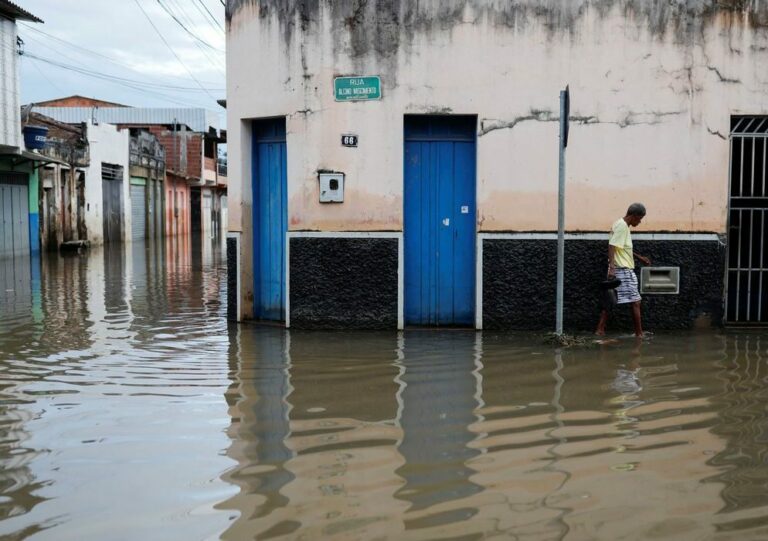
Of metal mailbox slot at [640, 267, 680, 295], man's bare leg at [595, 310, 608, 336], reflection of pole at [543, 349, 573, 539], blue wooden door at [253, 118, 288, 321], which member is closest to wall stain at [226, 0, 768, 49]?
blue wooden door at [253, 118, 288, 321]

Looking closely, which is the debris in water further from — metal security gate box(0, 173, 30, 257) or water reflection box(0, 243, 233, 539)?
metal security gate box(0, 173, 30, 257)

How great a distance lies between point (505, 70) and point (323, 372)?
3.83 metres

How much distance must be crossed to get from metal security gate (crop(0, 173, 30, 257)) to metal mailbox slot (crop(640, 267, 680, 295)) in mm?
18487

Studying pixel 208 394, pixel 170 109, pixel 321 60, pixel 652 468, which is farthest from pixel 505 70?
pixel 170 109

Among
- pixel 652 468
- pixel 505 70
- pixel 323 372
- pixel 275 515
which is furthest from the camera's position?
pixel 505 70

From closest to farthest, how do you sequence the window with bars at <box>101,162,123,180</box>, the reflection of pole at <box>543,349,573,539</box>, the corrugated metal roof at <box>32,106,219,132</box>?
the reflection of pole at <box>543,349,573,539</box> < the window with bars at <box>101,162,123,180</box> < the corrugated metal roof at <box>32,106,219,132</box>

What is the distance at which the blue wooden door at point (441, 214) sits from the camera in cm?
888

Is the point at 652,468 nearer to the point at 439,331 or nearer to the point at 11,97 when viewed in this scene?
the point at 439,331

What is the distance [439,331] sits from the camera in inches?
344

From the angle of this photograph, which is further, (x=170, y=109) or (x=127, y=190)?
(x=170, y=109)

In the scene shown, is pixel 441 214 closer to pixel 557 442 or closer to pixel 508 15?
pixel 508 15

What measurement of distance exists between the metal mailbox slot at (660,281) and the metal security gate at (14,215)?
60.7 ft

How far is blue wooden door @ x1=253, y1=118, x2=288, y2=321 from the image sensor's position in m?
9.30

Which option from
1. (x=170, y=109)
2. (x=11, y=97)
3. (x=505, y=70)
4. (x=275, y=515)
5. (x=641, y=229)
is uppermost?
(x=170, y=109)
